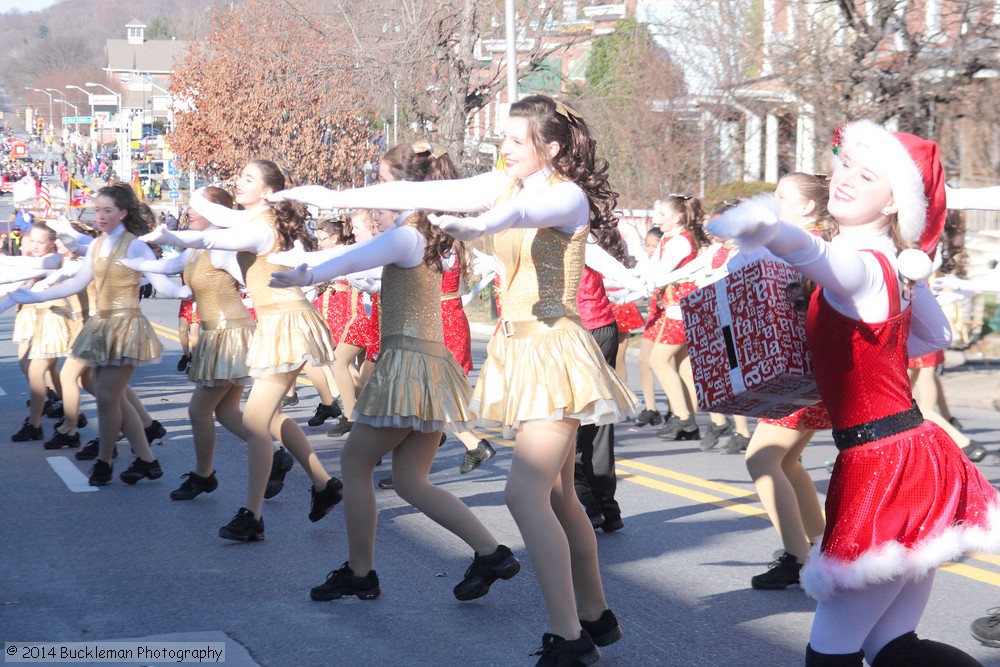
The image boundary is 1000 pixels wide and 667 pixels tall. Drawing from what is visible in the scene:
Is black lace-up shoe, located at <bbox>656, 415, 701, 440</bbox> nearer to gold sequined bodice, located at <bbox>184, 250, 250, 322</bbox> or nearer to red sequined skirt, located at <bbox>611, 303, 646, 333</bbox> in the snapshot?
red sequined skirt, located at <bbox>611, 303, 646, 333</bbox>

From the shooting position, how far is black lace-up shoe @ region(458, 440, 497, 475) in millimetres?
8633

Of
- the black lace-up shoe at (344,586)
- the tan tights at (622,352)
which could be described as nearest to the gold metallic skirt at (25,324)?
the tan tights at (622,352)

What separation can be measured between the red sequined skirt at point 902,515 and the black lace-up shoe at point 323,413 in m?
8.14

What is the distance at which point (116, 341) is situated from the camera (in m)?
7.80

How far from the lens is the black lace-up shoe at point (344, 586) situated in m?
5.34

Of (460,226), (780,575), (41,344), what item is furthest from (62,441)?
(460,226)

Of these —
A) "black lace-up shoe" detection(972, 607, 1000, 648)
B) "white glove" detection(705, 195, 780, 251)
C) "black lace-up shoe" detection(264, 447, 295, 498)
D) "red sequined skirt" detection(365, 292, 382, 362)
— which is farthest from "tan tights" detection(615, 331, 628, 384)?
"white glove" detection(705, 195, 780, 251)

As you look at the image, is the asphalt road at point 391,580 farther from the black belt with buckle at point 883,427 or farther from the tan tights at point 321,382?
the tan tights at point 321,382

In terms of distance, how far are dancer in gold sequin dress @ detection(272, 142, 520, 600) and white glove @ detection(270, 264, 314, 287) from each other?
66 cm

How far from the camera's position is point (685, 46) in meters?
22.2

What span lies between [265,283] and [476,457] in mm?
2711

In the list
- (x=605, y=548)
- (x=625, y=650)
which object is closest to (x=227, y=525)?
(x=605, y=548)

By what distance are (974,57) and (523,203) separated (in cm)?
1329

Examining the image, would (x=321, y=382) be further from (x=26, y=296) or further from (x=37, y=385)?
(x=26, y=296)
